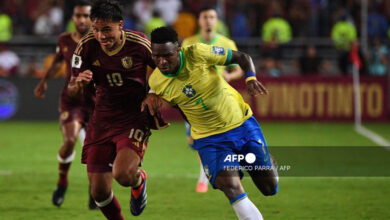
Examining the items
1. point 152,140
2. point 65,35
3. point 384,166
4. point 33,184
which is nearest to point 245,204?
point 65,35

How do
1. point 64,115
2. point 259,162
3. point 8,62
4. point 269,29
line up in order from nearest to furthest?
point 259,162 → point 64,115 → point 8,62 → point 269,29

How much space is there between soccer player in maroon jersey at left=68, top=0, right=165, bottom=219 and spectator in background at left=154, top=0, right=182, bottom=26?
1430cm

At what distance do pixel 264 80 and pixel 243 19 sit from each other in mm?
2756

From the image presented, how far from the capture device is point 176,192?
9.40 meters

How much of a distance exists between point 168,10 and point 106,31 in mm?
14827

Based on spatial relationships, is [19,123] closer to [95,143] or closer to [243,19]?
[243,19]

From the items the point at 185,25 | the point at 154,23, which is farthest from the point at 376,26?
the point at 154,23

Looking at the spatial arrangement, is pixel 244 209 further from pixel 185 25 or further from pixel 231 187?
pixel 185 25

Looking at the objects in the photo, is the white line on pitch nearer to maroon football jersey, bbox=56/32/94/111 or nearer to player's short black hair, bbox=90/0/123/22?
maroon football jersey, bbox=56/32/94/111

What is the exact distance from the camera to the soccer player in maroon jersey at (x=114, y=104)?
6547 mm

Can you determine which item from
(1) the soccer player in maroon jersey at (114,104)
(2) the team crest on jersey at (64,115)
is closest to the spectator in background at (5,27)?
(2) the team crest on jersey at (64,115)

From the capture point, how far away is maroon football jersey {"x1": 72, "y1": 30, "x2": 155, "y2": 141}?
6648 millimetres

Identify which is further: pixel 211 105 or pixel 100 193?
pixel 100 193

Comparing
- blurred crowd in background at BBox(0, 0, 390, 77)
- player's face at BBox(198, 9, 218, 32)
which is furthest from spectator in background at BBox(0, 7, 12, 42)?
player's face at BBox(198, 9, 218, 32)
